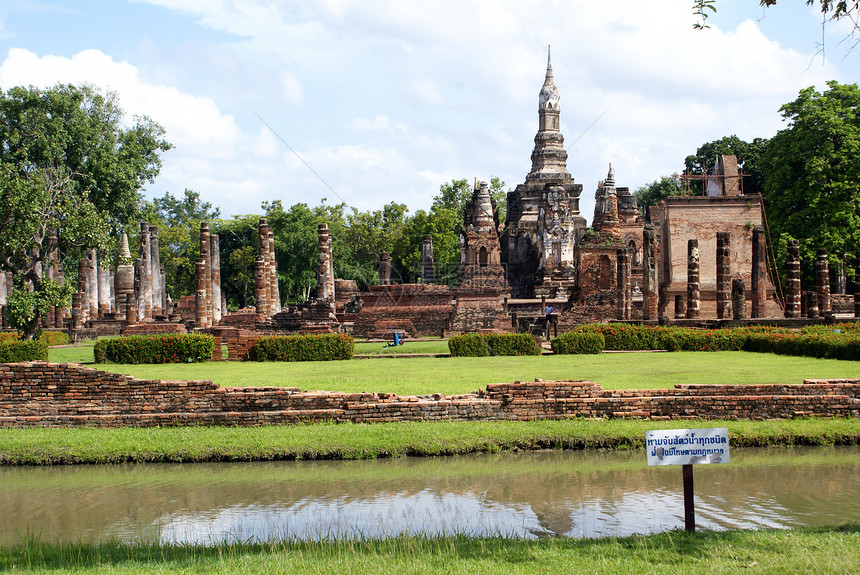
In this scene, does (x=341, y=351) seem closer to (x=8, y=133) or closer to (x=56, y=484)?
(x=56, y=484)

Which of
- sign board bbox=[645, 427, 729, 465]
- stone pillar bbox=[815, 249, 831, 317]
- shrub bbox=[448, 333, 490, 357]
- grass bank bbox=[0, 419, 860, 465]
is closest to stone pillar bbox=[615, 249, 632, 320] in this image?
stone pillar bbox=[815, 249, 831, 317]

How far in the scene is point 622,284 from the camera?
33062 mm

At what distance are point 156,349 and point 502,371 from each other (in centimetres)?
900

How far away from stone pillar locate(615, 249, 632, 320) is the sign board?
26.3 meters

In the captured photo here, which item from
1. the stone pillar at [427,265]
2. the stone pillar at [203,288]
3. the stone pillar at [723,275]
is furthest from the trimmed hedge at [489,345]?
the stone pillar at [427,265]

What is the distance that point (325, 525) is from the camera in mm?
7750

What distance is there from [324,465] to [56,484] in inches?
113

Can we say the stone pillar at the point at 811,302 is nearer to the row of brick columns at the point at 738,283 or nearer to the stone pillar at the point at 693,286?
the row of brick columns at the point at 738,283

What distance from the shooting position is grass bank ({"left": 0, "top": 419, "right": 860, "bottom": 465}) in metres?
10.5

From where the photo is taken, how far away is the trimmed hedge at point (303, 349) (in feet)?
71.5

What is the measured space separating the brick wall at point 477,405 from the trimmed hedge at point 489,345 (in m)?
9.69

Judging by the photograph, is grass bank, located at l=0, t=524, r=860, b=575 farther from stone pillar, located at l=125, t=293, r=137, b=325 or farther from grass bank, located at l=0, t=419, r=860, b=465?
stone pillar, located at l=125, t=293, r=137, b=325

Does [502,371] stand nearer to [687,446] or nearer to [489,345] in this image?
[489,345]

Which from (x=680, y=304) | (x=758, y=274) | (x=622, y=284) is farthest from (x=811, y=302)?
(x=622, y=284)
